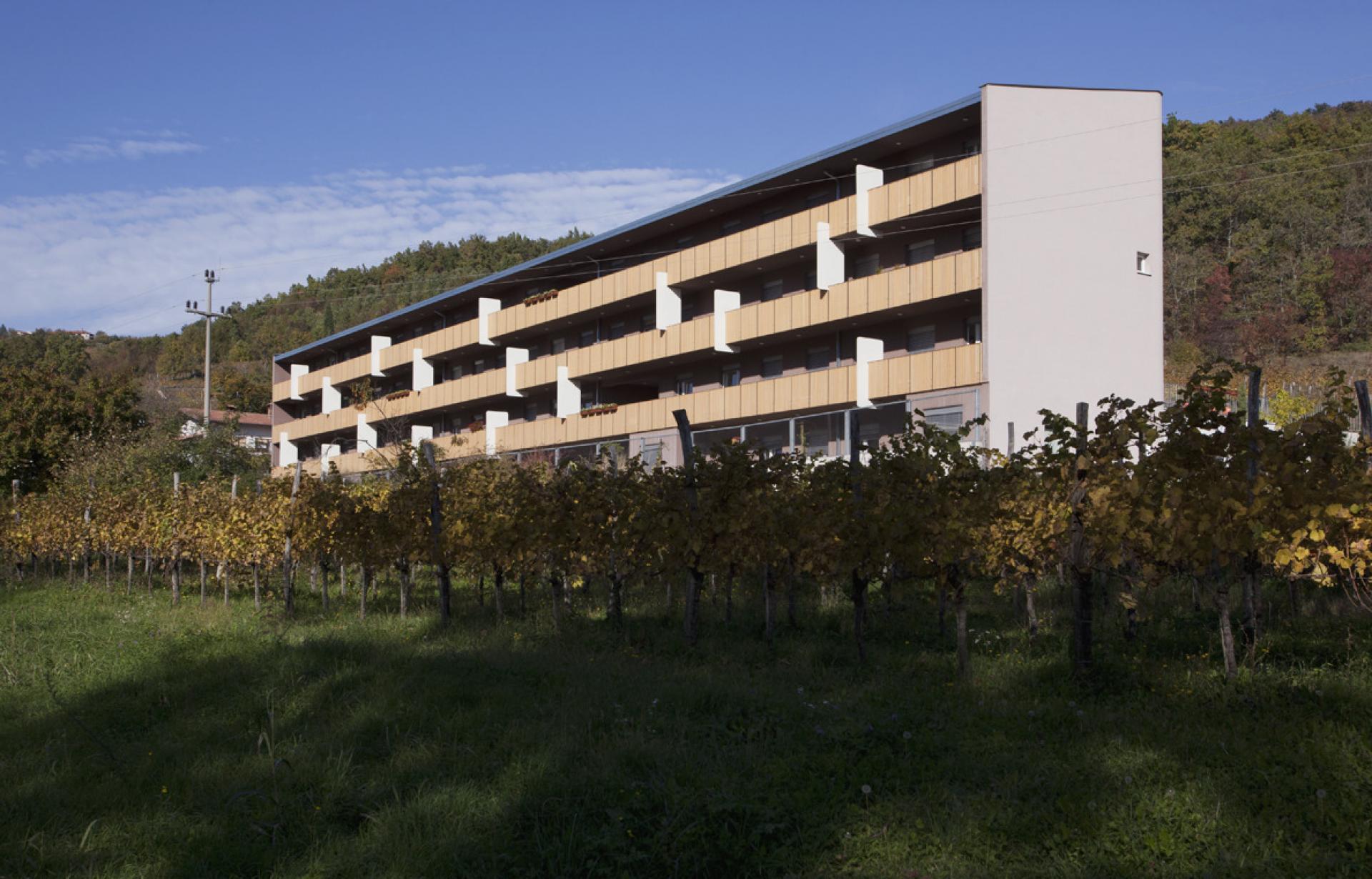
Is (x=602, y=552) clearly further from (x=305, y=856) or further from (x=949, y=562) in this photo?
(x=305, y=856)

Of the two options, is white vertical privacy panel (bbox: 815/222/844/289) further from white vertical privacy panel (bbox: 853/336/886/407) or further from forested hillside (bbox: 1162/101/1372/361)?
forested hillside (bbox: 1162/101/1372/361)

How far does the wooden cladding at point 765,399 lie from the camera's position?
85.0 ft

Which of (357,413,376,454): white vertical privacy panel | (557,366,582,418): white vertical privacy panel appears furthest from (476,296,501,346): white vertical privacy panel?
(357,413,376,454): white vertical privacy panel

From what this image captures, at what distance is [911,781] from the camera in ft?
23.9

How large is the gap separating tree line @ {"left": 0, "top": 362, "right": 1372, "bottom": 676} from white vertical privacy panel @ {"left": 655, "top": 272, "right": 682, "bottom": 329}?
1574cm

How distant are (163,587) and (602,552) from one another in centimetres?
1270

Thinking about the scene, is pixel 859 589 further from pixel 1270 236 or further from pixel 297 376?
pixel 297 376

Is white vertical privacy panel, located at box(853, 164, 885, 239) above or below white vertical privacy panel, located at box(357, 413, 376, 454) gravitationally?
above

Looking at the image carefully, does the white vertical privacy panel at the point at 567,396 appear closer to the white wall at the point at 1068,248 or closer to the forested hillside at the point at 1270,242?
the white wall at the point at 1068,248

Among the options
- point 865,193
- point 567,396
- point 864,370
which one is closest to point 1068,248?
point 865,193

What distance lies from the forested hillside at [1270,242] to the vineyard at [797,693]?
1492 inches

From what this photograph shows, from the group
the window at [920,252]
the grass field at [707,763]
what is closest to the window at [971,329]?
the window at [920,252]

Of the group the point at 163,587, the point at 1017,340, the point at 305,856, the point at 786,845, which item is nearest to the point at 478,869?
the point at 305,856

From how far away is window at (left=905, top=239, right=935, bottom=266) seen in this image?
28094 millimetres
